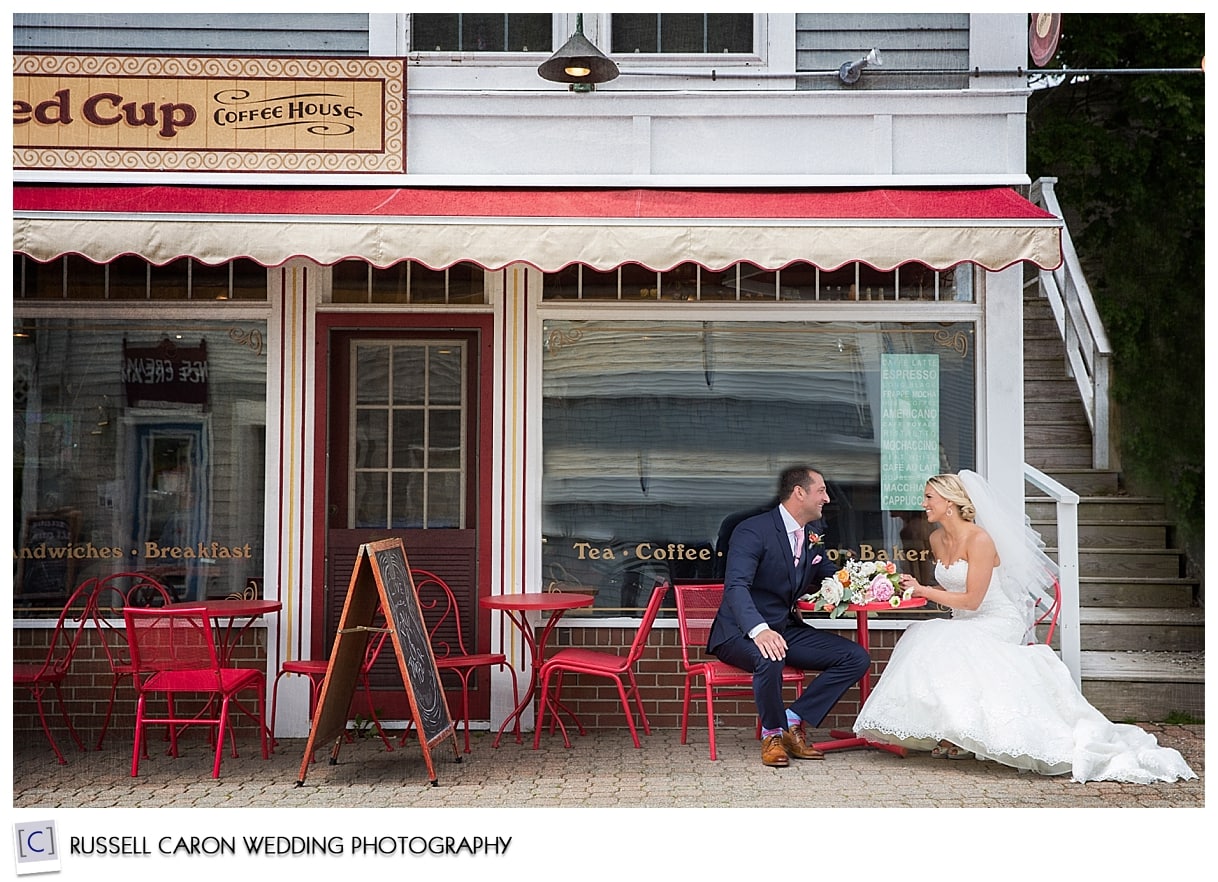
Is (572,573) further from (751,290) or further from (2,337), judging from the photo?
(2,337)

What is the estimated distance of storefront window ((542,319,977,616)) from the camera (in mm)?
7699

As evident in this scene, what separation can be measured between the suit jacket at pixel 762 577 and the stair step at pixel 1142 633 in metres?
2.70

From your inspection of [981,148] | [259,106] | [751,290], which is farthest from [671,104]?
[259,106]

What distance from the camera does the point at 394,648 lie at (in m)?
6.53

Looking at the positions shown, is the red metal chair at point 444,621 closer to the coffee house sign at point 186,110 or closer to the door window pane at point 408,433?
the door window pane at point 408,433

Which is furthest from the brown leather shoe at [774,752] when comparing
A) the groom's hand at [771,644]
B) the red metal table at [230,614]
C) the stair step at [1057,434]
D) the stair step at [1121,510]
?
the stair step at [1057,434]

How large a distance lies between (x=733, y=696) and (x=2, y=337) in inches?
180

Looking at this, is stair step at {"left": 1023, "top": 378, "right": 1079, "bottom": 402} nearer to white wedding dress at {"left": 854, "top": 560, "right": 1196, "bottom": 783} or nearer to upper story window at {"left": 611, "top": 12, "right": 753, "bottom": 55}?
white wedding dress at {"left": 854, "top": 560, "right": 1196, "bottom": 783}

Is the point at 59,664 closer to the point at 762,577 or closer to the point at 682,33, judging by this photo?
the point at 762,577

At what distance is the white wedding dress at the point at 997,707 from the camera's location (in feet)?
20.8

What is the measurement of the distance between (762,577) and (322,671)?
252 centimetres

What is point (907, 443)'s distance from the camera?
7695 mm
